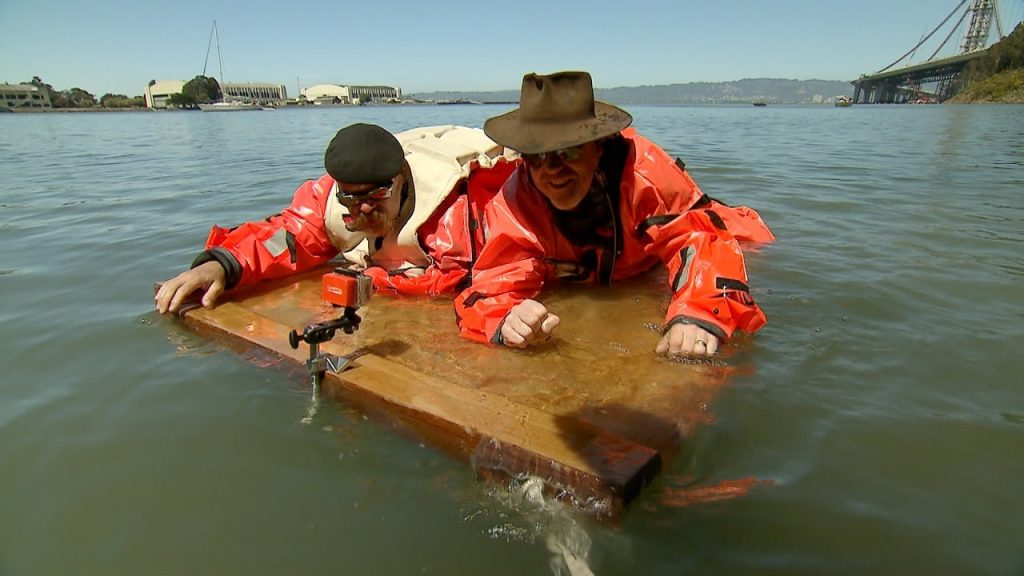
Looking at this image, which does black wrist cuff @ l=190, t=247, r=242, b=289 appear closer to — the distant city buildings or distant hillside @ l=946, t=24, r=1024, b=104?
distant hillside @ l=946, t=24, r=1024, b=104

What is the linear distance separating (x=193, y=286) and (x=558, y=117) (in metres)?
2.29

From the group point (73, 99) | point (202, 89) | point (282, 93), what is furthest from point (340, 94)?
point (73, 99)

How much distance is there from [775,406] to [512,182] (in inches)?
64.9

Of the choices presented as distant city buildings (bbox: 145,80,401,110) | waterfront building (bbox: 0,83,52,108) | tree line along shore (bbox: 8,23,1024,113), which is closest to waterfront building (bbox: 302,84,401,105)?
distant city buildings (bbox: 145,80,401,110)

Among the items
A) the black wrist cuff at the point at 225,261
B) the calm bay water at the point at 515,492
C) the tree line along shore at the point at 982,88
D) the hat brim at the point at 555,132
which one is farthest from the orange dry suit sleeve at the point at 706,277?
the tree line along shore at the point at 982,88

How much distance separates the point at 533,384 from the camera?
236 cm

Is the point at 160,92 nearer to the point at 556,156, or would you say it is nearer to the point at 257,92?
the point at 257,92

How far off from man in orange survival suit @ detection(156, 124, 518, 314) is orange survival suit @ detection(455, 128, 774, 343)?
0.44m

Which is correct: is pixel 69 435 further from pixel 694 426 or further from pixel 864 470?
pixel 864 470

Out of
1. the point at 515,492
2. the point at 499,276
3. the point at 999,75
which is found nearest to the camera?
the point at 515,492

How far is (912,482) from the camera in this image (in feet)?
5.82

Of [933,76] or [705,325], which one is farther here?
[933,76]

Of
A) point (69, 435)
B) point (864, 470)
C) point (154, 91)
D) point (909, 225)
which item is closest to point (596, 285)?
point (864, 470)

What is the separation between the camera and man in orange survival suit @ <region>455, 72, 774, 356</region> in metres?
2.43
